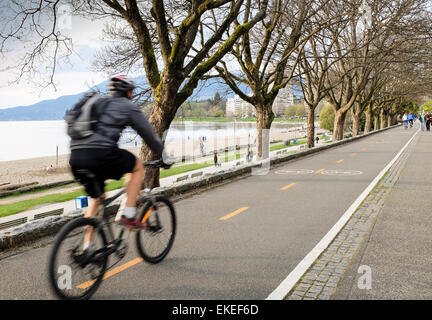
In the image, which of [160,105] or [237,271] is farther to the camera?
[160,105]

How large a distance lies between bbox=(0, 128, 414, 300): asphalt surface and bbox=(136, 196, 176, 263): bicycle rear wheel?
0.46 ft

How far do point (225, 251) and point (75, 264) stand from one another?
83.9 inches

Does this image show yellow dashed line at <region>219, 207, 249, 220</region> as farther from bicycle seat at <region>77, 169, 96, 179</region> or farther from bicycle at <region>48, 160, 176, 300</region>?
bicycle seat at <region>77, 169, 96, 179</region>

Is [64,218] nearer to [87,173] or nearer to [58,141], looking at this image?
[87,173]

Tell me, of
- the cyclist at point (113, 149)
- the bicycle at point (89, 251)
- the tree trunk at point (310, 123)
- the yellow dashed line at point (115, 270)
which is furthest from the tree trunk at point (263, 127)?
Answer: the cyclist at point (113, 149)

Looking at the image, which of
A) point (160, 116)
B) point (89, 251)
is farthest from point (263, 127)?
point (89, 251)

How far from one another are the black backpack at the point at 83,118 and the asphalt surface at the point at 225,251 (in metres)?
1.60

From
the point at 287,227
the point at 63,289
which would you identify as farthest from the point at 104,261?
the point at 287,227

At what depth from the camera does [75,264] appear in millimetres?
3592

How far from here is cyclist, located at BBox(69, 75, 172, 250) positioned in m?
3.53

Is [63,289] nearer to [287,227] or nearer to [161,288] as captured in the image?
[161,288]

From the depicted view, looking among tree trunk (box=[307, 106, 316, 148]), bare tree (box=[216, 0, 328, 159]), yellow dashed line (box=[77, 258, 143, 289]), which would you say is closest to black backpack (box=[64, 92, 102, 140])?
yellow dashed line (box=[77, 258, 143, 289])
